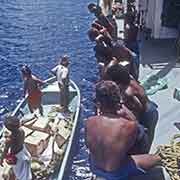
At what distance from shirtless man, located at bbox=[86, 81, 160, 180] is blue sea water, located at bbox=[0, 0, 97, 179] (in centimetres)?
651

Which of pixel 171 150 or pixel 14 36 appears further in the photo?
pixel 14 36

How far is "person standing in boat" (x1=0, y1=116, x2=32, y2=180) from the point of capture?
7809 millimetres

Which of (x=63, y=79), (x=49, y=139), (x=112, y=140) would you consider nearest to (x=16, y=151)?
(x=112, y=140)

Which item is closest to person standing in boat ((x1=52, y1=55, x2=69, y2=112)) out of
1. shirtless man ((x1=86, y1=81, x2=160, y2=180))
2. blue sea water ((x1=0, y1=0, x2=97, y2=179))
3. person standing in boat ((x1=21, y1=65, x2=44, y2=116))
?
person standing in boat ((x1=21, y1=65, x2=44, y2=116))

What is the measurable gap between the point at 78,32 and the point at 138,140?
786 inches

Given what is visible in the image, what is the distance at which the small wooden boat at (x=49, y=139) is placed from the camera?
34.2 ft

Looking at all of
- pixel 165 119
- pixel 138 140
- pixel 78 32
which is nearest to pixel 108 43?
pixel 165 119

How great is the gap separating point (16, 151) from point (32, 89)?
5071mm

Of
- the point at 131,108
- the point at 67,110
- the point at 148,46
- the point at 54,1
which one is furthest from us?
the point at 54,1

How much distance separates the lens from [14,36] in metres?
25.2

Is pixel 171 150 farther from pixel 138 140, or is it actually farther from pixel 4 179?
pixel 4 179

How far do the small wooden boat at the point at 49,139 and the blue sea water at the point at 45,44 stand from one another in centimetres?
100

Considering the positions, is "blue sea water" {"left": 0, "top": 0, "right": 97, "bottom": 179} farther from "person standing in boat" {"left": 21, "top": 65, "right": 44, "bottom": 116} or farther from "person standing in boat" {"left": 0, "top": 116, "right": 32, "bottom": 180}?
"person standing in boat" {"left": 0, "top": 116, "right": 32, "bottom": 180}

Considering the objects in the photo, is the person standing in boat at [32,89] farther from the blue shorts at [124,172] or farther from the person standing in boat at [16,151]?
the blue shorts at [124,172]
